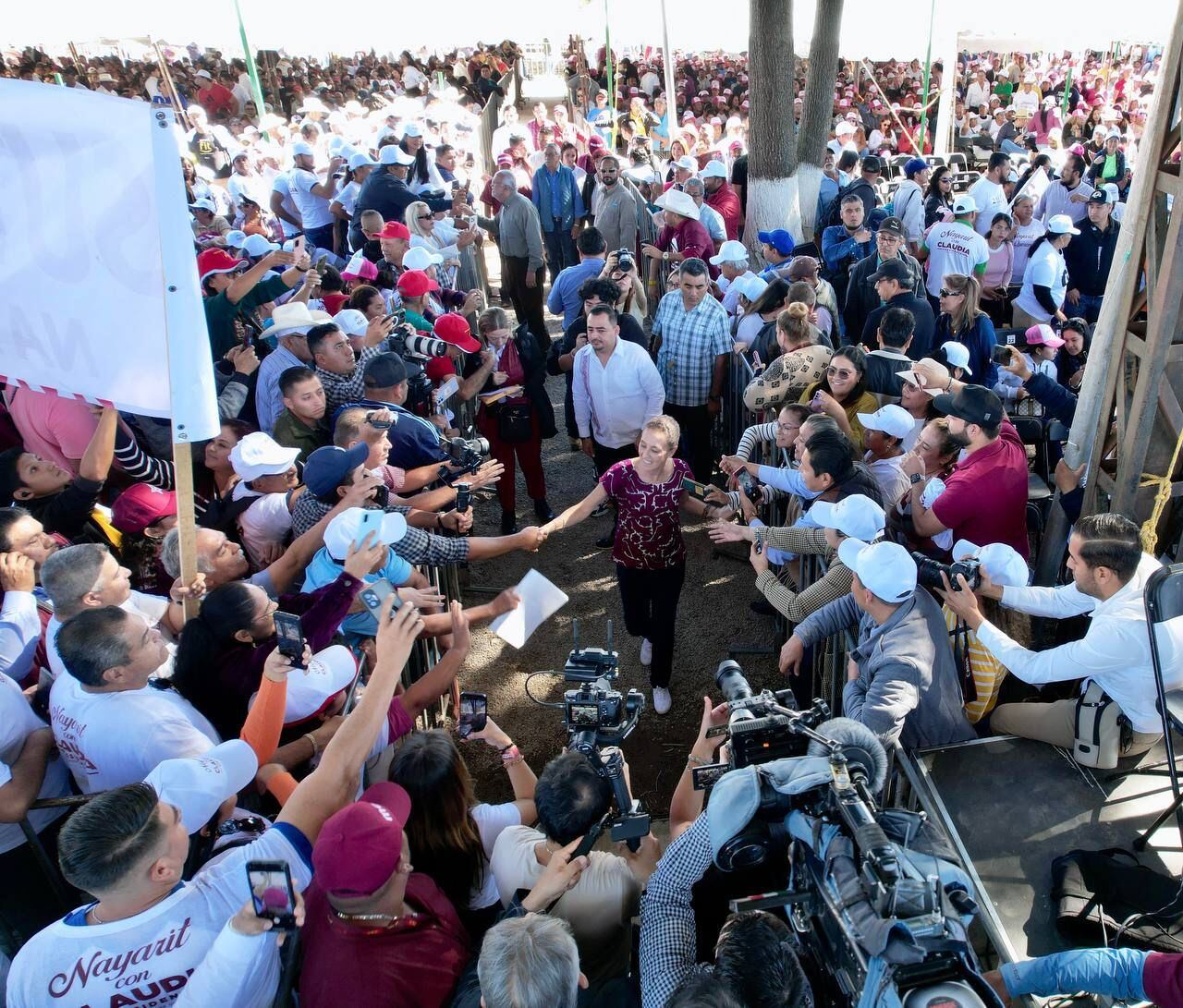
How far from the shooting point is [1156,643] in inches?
A: 109

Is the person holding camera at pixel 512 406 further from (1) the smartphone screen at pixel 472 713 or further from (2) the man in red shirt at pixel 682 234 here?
(1) the smartphone screen at pixel 472 713

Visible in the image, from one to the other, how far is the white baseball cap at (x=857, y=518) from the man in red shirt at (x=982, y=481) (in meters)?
0.72

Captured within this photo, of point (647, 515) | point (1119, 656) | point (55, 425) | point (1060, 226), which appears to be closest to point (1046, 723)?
point (1119, 656)

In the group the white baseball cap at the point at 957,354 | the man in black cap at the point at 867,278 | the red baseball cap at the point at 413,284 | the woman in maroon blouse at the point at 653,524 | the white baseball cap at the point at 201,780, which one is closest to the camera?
the white baseball cap at the point at 201,780

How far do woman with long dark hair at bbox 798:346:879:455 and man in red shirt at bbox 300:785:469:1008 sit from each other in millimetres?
3387

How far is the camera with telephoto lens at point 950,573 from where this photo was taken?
132 inches

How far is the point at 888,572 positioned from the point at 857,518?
1.41 feet

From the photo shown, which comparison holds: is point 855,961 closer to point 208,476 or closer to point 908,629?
point 908,629

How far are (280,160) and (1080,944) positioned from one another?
1538 centimetres

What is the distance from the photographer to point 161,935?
2150 millimetres

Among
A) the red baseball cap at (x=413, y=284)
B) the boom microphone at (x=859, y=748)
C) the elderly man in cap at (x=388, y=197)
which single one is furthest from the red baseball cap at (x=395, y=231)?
the boom microphone at (x=859, y=748)

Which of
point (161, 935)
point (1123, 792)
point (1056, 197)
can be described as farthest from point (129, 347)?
point (1056, 197)

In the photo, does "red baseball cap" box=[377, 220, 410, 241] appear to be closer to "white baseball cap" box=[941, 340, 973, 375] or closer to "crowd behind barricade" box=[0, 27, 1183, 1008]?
"crowd behind barricade" box=[0, 27, 1183, 1008]

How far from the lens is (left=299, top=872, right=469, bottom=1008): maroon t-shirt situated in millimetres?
2170
